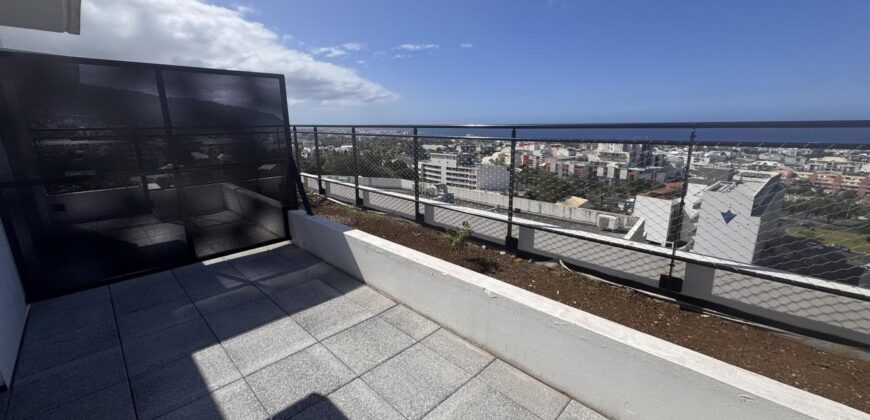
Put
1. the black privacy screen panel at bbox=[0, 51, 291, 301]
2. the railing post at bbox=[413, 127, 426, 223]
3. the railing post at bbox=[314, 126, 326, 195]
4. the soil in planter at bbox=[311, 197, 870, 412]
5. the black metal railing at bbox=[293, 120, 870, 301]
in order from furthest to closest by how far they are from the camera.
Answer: the railing post at bbox=[314, 126, 326, 195] → the railing post at bbox=[413, 127, 426, 223] → the black privacy screen panel at bbox=[0, 51, 291, 301] → the black metal railing at bbox=[293, 120, 870, 301] → the soil in planter at bbox=[311, 197, 870, 412]

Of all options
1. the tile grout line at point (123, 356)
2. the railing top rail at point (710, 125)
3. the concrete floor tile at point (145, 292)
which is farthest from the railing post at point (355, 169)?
the tile grout line at point (123, 356)

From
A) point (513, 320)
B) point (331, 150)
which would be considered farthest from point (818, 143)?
point (331, 150)

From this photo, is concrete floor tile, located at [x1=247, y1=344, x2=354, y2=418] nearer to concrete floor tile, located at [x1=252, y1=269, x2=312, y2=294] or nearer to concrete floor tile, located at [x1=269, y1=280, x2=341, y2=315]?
concrete floor tile, located at [x1=269, y1=280, x2=341, y2=315]

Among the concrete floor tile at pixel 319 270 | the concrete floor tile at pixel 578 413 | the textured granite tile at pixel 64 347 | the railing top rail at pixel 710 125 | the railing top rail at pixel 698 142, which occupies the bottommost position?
the concrete floor tile at pixel 578 413

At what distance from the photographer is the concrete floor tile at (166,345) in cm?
234

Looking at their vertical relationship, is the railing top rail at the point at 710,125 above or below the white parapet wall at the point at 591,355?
above

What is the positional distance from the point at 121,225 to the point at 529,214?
4048 millimetres

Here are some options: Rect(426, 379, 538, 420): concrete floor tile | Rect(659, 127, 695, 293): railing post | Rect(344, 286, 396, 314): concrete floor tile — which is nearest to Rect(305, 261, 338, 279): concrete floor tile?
Rect(344, 286, 396, 314): concrete floor tile

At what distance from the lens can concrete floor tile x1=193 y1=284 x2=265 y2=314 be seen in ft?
9.90

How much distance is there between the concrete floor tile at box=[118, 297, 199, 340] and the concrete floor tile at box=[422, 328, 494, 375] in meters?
2.05

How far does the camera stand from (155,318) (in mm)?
2857

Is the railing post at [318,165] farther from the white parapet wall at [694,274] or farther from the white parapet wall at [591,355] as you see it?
the white parapet wall at [591,355]

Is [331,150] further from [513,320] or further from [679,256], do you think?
[679,256]

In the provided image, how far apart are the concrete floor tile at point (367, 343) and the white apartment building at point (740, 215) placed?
231 centimetres
